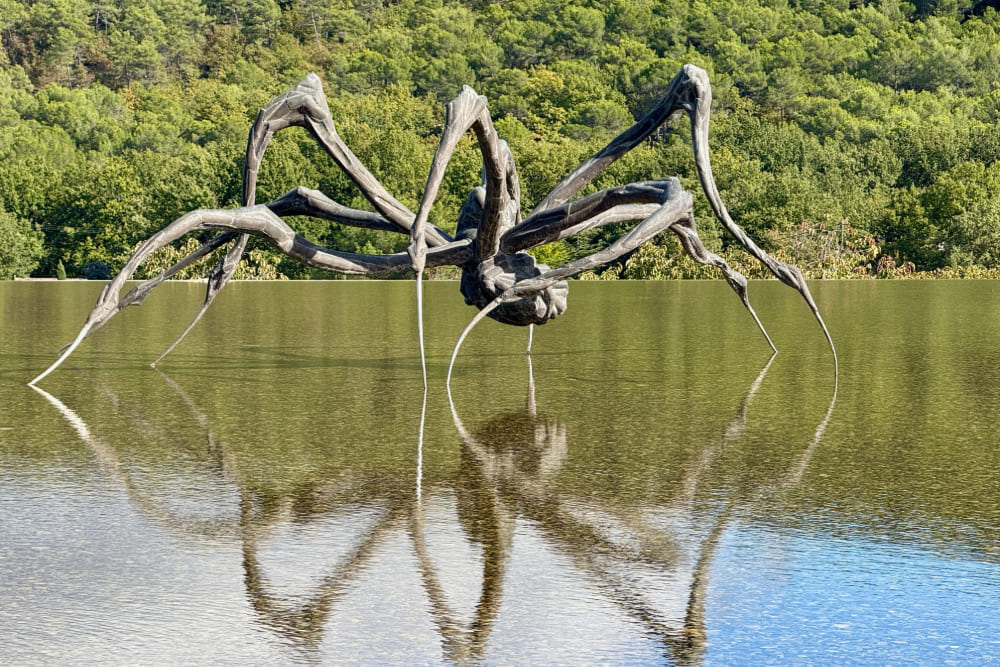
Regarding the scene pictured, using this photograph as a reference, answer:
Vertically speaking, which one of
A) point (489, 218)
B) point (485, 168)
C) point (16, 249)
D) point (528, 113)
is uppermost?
point (528, 113)

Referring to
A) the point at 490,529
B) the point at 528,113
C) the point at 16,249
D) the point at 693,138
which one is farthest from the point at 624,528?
the point at 528,113

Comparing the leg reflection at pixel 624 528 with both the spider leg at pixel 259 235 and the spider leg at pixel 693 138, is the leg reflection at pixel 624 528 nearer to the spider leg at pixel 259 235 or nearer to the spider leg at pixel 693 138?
the spider leg at pixel 259 235

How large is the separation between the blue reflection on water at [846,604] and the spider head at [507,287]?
18.4ft

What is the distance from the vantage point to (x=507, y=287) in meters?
11.1

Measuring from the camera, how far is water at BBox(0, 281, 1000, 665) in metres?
4.37

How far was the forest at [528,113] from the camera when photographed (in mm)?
63094

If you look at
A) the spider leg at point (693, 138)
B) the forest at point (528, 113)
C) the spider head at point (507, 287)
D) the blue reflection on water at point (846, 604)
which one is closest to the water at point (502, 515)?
the blue reflection on water at point (846, 604)

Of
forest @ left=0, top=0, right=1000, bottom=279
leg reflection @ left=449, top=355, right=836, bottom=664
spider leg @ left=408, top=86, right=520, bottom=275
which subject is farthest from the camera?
forest @ left=0, top=0, right=1000, bottom=279

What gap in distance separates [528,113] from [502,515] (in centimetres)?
9761

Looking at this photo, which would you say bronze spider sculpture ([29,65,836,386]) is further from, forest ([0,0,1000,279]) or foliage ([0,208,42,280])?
foliage ([0,208,42,280])

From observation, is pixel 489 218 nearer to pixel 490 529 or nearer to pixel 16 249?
pixel 490 529

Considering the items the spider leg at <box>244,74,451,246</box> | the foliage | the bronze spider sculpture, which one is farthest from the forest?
the spider leg at <box>244,74,451,246</box>

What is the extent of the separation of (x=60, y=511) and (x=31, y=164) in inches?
2593

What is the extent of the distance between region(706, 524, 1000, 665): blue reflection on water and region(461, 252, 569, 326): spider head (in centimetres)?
562
